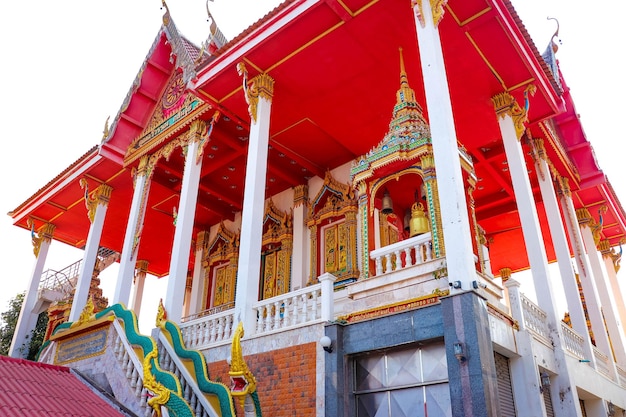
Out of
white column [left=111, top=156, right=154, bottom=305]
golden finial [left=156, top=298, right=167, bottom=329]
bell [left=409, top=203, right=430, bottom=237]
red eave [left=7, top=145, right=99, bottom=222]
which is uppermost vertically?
red eave [left=7, top=145, right=99, bottom=222]

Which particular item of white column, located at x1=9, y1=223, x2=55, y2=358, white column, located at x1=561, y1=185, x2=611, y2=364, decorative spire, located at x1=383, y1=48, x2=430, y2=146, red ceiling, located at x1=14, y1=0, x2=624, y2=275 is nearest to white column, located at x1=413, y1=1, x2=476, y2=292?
decorative spire, located at x1=383, y1=48, x2=430, y2=146

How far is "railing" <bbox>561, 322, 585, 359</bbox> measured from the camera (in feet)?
26.3

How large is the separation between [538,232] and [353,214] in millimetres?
4267

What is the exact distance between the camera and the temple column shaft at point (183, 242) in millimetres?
8766

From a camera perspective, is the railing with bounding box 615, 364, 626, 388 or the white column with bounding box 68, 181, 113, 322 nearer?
the railing with bounding box 615, 364, 626, 388

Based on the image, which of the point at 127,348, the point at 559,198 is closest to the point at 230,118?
the point at 127,348

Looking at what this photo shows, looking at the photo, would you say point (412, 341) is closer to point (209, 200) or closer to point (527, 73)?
point (527, 73)

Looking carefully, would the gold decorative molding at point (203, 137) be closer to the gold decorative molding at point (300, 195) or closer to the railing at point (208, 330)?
the gold decorative molding at point (300, 195)

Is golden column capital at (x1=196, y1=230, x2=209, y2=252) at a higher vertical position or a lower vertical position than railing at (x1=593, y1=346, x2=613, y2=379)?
higher

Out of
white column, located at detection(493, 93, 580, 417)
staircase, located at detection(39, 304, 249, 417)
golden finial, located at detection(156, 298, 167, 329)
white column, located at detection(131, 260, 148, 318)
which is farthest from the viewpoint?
white column, located at detection(131, 260, 148, 318)

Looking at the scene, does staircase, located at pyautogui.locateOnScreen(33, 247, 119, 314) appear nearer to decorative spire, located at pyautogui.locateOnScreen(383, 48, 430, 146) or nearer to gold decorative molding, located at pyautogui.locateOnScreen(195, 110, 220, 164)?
gold decorative molding, located at pyautogui.locateOnScreen(195, 110, 220, 164)

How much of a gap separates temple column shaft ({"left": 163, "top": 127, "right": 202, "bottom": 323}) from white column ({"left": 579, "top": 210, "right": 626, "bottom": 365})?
26.5 ft

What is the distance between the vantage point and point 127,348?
762 centimetres

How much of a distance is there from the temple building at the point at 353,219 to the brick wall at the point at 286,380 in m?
0.02
